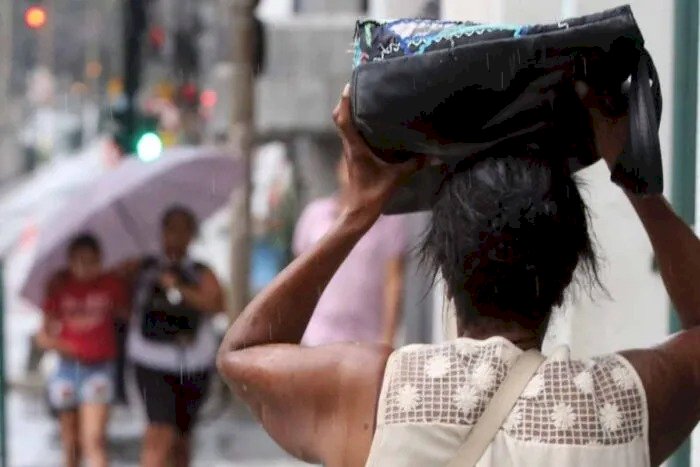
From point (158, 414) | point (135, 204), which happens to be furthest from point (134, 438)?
point (158, 414)

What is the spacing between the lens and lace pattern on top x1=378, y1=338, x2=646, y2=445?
2.05 meters

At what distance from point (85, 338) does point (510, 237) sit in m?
5.14

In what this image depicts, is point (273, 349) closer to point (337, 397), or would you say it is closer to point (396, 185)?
point (337, 397)

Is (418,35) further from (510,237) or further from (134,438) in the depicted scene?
(134,438)

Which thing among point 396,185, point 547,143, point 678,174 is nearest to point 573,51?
point 547,143

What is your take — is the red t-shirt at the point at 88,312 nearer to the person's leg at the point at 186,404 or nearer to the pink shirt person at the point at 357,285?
the person's leg at the point at 186,404

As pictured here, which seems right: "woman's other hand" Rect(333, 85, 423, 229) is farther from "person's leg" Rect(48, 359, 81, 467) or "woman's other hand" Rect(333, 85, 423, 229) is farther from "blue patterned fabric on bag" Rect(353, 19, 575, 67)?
"person's leg" Rect(48, 359, 81, 467)

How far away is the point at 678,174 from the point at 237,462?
5157 mm

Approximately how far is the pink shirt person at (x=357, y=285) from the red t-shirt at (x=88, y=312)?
1522 mm

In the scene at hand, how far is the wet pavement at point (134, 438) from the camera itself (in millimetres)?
8344

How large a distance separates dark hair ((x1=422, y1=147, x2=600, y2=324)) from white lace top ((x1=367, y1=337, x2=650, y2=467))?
0.29ft

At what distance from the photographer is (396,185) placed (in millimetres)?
2275

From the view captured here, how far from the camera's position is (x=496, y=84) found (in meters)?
2.13

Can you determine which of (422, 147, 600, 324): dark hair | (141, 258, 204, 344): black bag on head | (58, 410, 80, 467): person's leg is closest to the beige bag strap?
(422, 147, 600, 324): dark hair
